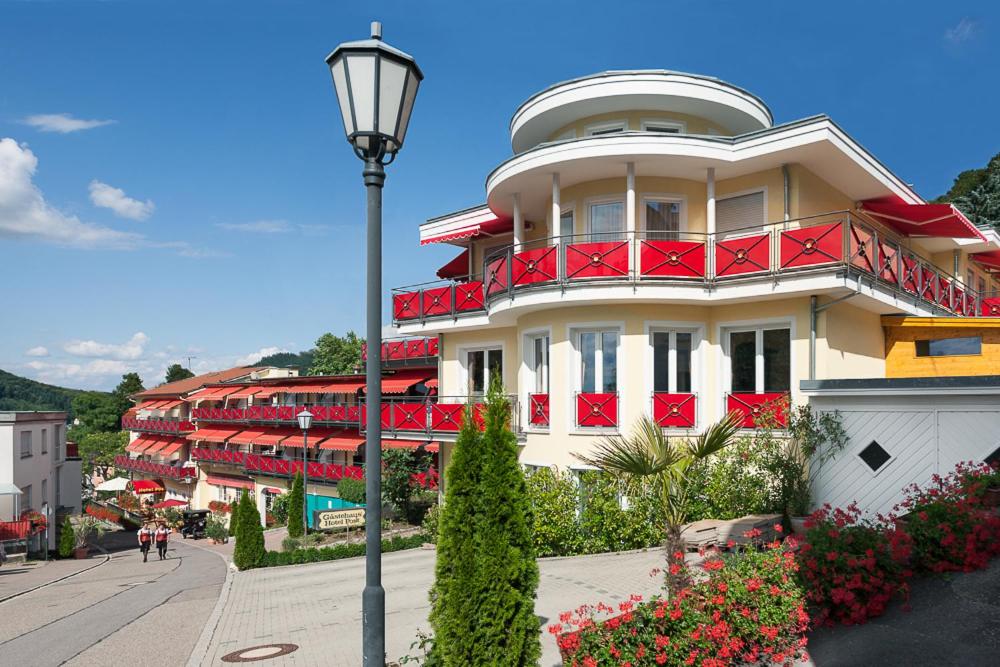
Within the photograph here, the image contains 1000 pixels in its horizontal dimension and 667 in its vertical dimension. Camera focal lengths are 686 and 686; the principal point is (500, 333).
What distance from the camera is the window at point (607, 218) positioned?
1702 centimetres

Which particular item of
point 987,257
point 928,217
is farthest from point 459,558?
point 987,257

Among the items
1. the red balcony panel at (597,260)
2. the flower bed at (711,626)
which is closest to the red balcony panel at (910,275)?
the red balcony panel at (597,260)

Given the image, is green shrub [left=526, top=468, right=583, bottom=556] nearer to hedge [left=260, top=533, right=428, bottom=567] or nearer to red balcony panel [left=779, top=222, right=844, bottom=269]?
hedge [left=260, top=533, right=428, bottom=567]

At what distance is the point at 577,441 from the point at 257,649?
8166 mm

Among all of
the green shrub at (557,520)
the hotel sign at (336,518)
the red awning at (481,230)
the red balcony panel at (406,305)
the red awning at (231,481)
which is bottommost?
the red awning at (231,481)

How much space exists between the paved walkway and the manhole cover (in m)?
0.16

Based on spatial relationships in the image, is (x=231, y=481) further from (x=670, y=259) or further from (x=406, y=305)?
(x=670, y=259)

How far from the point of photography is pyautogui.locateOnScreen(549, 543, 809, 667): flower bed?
6996mm

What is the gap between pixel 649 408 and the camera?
1579 cm

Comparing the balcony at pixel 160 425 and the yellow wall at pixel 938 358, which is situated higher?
the yellow wall at pixel 938 358

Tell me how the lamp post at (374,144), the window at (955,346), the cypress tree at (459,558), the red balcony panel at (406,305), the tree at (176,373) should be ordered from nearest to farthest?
the lamp post at (374,144) < the cypress tree at (459,558) < the window at (955,346) < the red balcony panel at (406,305) < the tree at (176,373)

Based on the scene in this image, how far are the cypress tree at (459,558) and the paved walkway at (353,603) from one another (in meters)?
2.01

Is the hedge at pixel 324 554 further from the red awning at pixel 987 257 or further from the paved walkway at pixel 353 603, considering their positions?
the red awning at pixel 987 257

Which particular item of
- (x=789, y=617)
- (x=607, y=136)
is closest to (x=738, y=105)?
(x=607, y=136)
